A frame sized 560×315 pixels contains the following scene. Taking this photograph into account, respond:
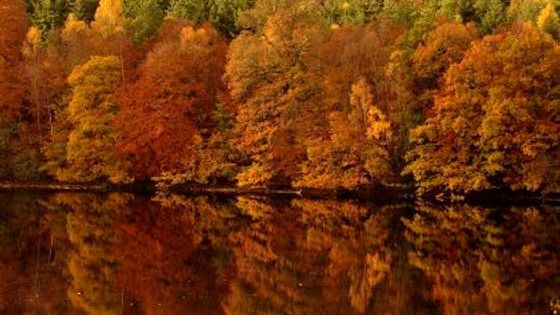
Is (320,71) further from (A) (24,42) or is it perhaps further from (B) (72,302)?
(B) (72,302)

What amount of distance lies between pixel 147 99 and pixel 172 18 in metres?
17.5

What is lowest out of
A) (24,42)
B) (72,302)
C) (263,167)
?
(72,302)

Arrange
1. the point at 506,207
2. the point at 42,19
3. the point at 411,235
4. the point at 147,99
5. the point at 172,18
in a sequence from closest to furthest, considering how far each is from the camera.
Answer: the point at 411,235, the point at 506,207, the point at 147,99, the point at 172,18, the point at 42,19

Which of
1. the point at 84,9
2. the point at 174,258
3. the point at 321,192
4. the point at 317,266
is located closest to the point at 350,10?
the point at 84,9

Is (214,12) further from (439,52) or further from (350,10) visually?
(439,52)

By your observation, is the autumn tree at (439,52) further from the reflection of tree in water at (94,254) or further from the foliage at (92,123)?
the foliage at (92,123)

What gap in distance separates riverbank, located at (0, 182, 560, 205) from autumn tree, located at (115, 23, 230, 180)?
4.42 feet

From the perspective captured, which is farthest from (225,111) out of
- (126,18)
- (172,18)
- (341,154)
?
(126,18)

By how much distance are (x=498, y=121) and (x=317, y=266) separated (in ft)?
72.5

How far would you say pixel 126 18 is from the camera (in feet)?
249

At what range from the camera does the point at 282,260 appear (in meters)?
26.6

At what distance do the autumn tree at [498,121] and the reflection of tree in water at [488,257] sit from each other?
4.77 meters

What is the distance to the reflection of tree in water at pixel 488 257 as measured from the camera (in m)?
20.3

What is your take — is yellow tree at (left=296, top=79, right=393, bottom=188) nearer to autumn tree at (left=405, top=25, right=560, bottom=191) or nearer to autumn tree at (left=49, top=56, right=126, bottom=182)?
autumn tree at (left=405, top=25, right=560, bottom=191)
